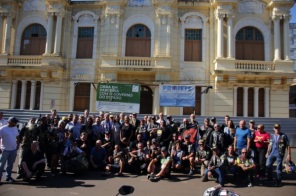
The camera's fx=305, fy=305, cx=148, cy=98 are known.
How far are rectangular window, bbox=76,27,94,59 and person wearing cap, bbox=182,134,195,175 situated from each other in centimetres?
1431

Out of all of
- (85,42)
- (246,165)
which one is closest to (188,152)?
(246,165)

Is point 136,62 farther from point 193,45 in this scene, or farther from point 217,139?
point 217,139

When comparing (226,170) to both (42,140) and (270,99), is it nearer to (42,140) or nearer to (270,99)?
(42,140)

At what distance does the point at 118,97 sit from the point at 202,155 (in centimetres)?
969

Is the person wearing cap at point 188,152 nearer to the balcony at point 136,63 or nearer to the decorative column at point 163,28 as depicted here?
the balcony at point 136,63

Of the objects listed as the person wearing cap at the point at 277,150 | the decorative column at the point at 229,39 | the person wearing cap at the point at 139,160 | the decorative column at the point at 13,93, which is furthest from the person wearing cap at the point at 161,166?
the decorative column at the point at 13,93

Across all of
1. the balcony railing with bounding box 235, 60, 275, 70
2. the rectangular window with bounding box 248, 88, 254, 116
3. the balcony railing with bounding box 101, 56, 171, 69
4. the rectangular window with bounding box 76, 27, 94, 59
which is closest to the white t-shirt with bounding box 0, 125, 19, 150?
the balcony railing with bounding box 101, 56, 171, 69

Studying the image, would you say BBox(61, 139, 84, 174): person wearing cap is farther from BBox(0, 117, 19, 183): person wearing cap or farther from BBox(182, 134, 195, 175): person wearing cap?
BBox(182, 134, 195, 175): person wearing cap

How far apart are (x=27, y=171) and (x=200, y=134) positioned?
5928 mm

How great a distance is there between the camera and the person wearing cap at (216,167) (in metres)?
9.25

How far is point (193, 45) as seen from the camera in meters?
22.7

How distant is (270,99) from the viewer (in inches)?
851

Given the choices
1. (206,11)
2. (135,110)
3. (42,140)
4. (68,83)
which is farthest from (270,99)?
(42,140)

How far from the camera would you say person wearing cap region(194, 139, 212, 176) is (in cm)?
1017
